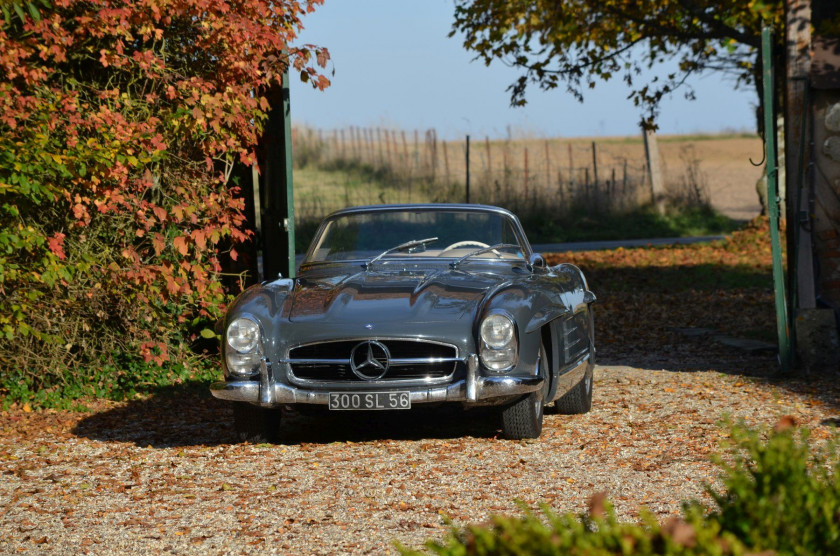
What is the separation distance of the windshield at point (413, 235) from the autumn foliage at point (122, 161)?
3.73 ft

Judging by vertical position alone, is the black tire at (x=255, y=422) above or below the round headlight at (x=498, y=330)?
below

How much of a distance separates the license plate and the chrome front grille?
3.8 inches

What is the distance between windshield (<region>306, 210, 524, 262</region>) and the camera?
7.99m

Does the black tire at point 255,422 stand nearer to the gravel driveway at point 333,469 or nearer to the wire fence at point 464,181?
the gravel driveway at point 333,469

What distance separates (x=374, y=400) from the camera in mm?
6410

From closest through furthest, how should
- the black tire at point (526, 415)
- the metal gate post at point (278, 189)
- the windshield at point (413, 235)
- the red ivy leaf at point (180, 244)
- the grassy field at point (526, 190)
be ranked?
the black tire at point (526, 415), the windshield at point (413, 235), the red ivy leaf at point (180, 244), the metal gate post at point (278, 189), the grassy field at point (526, 190)

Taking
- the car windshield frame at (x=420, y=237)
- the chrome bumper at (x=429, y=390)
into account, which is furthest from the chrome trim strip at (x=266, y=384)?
the car windshield frame at (x=420, y=237)

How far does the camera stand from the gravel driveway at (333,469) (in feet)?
16.6

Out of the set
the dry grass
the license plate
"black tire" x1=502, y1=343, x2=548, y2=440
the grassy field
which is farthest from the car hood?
the dry grass

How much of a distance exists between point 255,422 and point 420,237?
1.88 m

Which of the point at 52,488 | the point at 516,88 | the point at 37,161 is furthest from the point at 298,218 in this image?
the point at 52,488

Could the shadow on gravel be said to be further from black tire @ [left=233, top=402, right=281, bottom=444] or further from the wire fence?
the wire fence

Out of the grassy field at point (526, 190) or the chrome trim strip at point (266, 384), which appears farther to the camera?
the grassy field at point (526, 190)

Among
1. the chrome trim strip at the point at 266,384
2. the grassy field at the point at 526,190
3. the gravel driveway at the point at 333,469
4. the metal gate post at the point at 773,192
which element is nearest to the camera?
the gravel driveway at the point at 333,469
